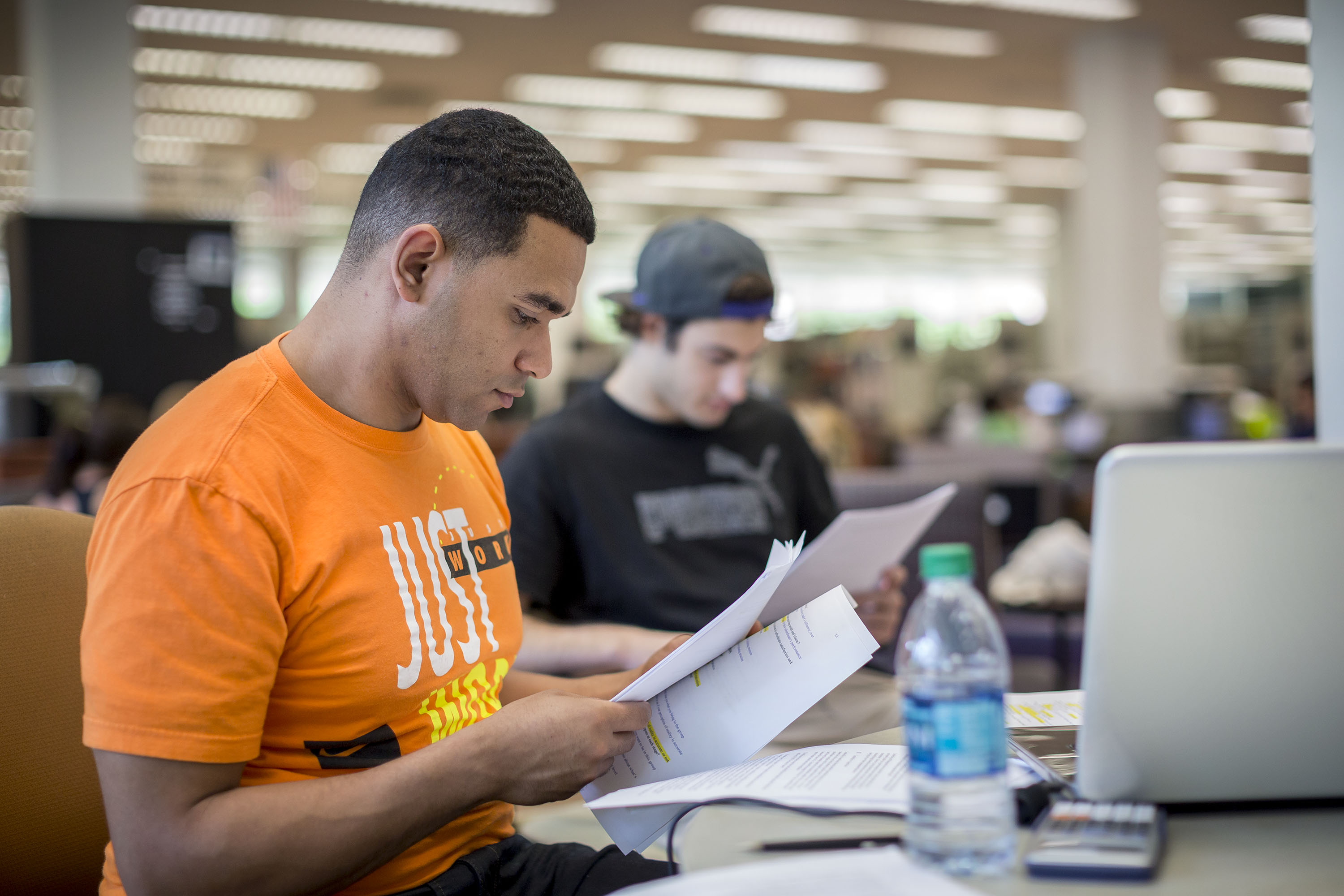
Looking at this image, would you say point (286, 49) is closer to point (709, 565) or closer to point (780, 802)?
point (709, 565)

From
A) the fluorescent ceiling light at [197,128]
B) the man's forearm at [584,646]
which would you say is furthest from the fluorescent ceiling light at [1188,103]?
the man's forearm at [584,646]

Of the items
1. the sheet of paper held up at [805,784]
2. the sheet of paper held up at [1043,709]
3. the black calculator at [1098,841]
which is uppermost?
the black calculator at [1098,841]

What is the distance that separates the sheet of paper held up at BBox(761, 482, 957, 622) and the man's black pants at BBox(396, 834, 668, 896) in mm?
321

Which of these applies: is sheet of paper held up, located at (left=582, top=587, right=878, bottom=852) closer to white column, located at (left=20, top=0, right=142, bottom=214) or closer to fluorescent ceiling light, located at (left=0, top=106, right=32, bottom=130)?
white column, located at (left=20, top=0, right=142, bottom=214)

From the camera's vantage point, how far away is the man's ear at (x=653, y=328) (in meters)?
1.83

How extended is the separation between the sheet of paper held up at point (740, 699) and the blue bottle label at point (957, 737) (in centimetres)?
20

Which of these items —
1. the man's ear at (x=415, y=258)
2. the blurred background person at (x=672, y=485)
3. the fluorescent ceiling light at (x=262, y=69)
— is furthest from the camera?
the fluorescent ceiling light at (x=262, y=69)

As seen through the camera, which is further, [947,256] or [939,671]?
[947,256]

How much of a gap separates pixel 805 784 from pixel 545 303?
0.52 metres

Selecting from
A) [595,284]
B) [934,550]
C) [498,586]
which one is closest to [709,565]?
[498,586]

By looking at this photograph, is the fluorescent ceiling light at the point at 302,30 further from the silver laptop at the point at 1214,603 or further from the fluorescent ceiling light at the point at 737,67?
the silver laptop at the point at 1214,603

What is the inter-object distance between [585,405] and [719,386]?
0.24 metres

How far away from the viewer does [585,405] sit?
1856mm

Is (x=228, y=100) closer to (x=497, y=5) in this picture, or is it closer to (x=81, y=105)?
(x=497, y=5)
